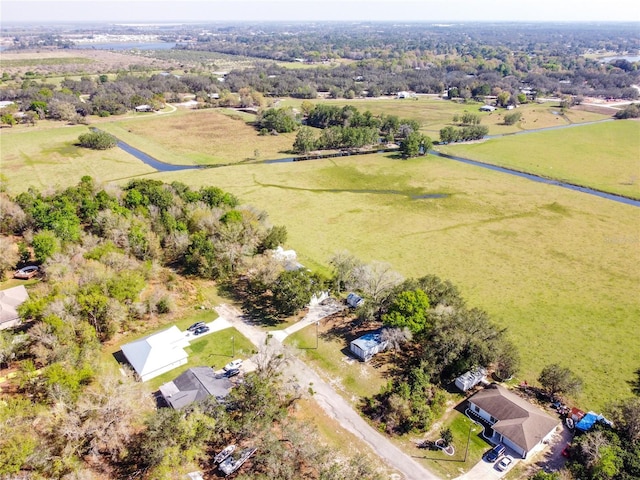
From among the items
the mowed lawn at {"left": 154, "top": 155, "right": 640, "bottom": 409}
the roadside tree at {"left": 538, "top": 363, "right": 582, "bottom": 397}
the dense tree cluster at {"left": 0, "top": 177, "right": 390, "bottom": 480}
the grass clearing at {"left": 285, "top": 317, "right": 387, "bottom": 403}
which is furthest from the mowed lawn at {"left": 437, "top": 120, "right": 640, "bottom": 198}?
the grass clearing at {"left": 285, "top": 317, "right": 387, "bottom": 403}

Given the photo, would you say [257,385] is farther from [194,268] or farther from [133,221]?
[133,221]

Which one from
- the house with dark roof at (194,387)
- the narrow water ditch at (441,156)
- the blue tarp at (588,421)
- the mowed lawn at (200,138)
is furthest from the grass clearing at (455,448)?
the mowed lawn at (200,138)

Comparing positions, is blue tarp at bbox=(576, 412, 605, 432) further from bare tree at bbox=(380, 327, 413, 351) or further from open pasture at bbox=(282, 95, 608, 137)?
open pasture at bbox=(282, 95, 608, 137)

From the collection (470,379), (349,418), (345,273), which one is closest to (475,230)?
(345,273)

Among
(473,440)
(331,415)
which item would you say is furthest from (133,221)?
(473,440)

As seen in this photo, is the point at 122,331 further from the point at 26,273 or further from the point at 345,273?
the point at 345,273

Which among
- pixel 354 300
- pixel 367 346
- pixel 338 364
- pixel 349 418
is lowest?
pixel 349 418
